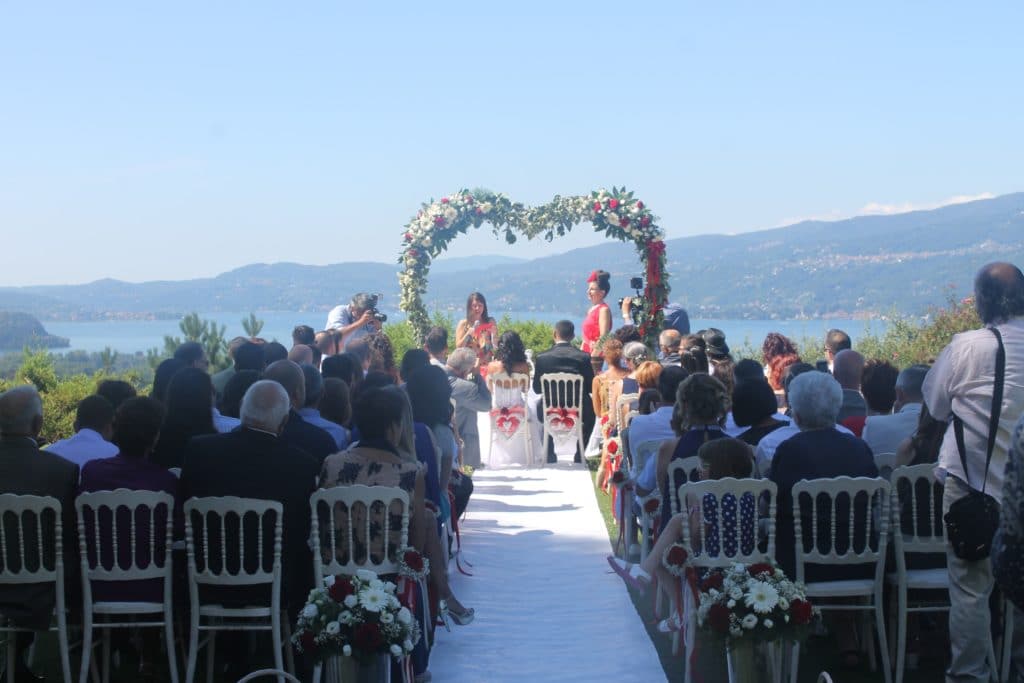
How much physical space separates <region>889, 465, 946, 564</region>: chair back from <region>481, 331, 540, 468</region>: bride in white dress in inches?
248

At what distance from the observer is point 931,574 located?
206 inches

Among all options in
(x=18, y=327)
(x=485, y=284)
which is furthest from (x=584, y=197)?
(x=485, y=284)

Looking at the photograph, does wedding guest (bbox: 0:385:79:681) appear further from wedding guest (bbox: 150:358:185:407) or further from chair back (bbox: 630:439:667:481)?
chair back (bbox: 630:439:667:481)

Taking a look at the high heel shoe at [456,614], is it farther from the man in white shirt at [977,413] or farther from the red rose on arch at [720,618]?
the man in white shirt at [977,413]

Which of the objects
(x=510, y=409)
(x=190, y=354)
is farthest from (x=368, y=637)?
(x=510, y=409)

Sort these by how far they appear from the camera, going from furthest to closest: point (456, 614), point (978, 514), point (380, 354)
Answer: point (380, 354) → point (456, 614) → point (978, 514)

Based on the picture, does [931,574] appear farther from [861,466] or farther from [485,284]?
[485,284]

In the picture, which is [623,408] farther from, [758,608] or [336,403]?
[758,608]

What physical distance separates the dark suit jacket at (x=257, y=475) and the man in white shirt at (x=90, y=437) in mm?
769

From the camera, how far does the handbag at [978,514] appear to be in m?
4.37

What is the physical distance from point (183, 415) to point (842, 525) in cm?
305

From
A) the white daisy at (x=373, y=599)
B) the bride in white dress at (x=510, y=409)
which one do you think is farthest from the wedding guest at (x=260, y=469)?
the bride in white dress at (x=510, y=409)

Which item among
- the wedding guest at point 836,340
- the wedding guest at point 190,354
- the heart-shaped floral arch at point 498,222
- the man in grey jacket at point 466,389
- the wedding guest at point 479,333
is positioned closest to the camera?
the wedding guest at point 190,354

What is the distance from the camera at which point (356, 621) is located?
14.5 ft
